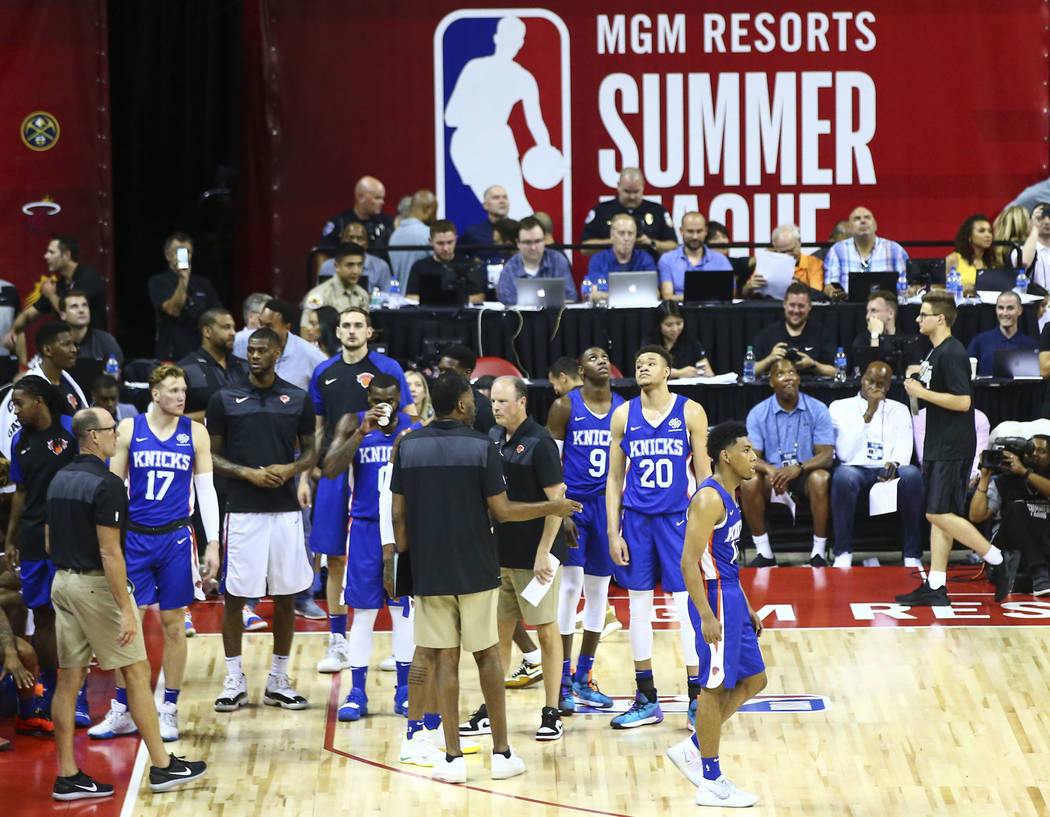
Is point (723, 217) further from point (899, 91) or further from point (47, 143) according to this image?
point (47, 143)

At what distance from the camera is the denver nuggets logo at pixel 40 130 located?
46.3ft

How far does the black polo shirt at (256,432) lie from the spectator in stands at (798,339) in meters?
4.72

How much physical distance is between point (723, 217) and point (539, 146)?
195 centimetres

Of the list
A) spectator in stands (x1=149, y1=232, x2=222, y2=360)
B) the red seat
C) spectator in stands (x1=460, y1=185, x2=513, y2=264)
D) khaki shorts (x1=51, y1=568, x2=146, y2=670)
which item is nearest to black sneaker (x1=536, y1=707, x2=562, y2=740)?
khaki shorts (x1=51, y1=568, x2=146, y2=670)

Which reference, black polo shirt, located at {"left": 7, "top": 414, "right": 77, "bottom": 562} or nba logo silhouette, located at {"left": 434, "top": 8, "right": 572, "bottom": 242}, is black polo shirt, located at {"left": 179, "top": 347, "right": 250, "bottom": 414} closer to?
black polo shirt, located at {"left": 7, "top": 414, "right": 77, "bottom": 562}

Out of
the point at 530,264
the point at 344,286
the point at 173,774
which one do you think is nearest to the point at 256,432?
the point at 173,774

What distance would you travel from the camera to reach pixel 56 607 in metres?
6.92

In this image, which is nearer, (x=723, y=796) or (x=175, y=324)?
(x=723, y=796)

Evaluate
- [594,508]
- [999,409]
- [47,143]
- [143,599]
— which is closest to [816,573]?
[999,409]

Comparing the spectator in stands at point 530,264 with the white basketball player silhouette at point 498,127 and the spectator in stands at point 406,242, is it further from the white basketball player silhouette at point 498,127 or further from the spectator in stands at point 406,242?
the white basketball player silhouette at point 498,127

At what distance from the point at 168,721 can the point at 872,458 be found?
5438 mm

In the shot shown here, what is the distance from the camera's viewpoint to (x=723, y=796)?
21.7ft

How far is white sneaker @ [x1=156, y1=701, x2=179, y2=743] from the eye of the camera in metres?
7.56

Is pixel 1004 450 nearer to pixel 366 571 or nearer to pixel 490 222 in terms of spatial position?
pixel 366 571
